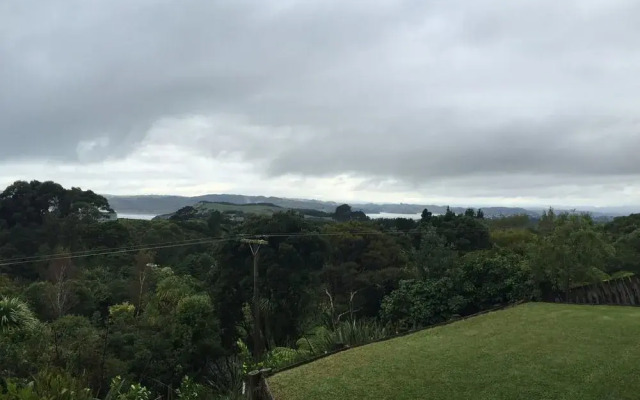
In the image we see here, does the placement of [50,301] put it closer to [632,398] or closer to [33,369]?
[33,369]

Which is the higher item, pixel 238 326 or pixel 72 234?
pixel 72 234

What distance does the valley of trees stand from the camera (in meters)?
11.7

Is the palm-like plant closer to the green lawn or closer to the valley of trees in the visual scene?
the valley of trees

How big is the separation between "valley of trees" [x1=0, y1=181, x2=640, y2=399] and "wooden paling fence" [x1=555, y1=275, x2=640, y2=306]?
289 millimetres

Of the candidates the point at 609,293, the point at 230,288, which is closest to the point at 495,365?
the point at 609,293

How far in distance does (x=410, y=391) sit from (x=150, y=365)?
11816 millimetres

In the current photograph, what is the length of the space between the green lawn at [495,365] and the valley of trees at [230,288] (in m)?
1.85

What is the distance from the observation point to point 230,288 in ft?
69.0

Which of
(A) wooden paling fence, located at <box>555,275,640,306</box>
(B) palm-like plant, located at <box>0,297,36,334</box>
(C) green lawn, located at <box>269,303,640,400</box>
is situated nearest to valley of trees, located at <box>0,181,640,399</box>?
(B) palm-like plant, located at <box>0,297,36,334</box>

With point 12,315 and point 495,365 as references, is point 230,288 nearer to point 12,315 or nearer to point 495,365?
point 12,315

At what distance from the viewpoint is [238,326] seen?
21.4m

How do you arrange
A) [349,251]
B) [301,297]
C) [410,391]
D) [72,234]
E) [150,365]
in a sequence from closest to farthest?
[410,391] < [150,365] < [301,297] < [349,251] < [72,234]

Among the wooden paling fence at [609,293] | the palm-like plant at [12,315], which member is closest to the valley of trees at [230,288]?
the palm-like plant at [12,315]

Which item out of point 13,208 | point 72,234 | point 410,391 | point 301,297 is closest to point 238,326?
point 301,297
